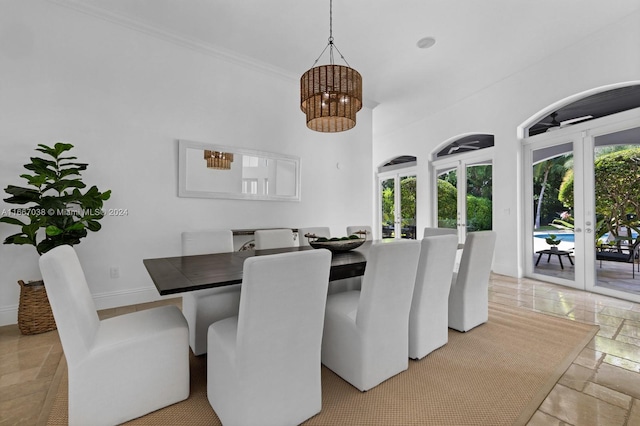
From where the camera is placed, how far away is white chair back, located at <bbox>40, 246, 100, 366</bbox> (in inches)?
50.4

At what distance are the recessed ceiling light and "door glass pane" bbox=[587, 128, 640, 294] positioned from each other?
2.45 meters

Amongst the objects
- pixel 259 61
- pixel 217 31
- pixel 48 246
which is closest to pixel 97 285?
pixel 48 246

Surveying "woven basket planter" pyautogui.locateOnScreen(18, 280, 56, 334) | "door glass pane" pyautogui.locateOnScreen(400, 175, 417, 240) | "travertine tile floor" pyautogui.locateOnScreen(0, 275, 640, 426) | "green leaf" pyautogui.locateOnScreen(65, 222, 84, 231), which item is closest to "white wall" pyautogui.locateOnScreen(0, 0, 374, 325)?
"woven basket planter" pyautogui.locateOnScreen(18, 280, 56, 334)

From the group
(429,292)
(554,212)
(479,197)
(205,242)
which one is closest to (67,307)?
(205,242)

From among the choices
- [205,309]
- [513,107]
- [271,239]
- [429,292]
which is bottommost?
[205,309]

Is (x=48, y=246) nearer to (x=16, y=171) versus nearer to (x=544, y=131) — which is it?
(x=16, y=171)

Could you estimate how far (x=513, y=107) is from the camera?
451cm

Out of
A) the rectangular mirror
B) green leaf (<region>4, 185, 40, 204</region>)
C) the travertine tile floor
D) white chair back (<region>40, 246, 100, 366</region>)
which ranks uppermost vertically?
the rectangular mirror

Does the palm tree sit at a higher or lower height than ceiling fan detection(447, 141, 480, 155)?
lower

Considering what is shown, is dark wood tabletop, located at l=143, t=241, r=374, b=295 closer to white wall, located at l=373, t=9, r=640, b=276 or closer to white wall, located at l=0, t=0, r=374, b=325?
white wall, located at l=0, t=0, r=374, b=325

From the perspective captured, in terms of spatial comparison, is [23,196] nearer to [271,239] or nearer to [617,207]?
[271,239]

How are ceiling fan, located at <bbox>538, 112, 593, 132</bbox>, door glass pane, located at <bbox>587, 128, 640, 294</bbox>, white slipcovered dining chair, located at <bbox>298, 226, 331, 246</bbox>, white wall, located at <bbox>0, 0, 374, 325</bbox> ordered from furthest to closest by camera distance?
ceiling fan, located at <bbox>538, 112, 593, 132</bbox>, door glass pane, located at <bbox>587, 128, 640, 294</bbox>, white slipcovered dining chair, located at <bbox>298, 226, 331, 246</bbox>, white wall, located at <bbox>0, 0, 374, 325</bbox>

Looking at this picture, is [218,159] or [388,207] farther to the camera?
[388,207]

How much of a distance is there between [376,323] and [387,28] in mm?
3264
